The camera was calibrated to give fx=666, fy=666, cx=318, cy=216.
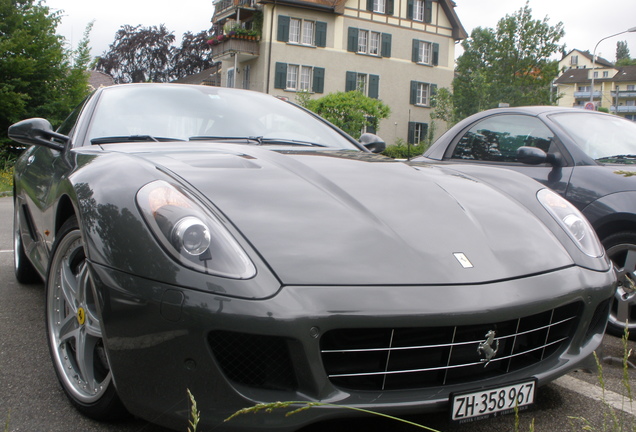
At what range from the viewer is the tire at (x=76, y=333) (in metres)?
2.19

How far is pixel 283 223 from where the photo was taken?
214cm

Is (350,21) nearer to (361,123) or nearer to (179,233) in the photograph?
(361,123)

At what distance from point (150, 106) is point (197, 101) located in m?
0.26

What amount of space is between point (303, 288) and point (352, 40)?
128ft

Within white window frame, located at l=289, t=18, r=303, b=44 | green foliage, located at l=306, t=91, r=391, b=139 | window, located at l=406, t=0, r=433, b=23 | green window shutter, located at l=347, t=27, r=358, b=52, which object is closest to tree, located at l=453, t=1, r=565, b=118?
window, located at l=406, t=0, r=433, b=23

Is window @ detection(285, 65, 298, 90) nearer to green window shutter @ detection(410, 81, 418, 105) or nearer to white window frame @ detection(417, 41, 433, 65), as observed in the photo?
green window shutter @ detection(410, 81, 418, 105)

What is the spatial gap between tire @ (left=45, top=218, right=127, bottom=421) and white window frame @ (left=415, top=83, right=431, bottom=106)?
135ft

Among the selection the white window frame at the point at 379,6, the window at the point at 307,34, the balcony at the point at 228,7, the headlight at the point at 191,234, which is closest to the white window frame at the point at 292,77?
the window at the point at 307,34

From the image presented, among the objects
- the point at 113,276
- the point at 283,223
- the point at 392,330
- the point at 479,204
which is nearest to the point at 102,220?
the point at 113,276

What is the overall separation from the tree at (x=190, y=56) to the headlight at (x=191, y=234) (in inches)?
2080

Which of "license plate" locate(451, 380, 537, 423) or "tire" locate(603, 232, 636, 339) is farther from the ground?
"tire" locate(603, 232, 636, 339)

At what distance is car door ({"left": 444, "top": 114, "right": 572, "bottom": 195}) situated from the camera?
416cm

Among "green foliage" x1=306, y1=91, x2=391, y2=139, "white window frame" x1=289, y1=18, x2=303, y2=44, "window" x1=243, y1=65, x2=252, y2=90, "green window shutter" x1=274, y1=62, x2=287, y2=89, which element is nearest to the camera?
"green foliage" x1=306, y1=91, x2=391, y2=139

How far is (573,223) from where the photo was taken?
2.66 metres
